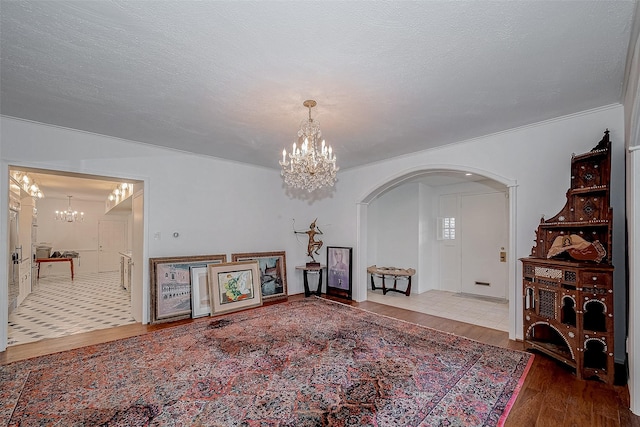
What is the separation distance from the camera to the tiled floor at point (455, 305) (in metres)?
4.46

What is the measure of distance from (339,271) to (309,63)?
4.44 meters

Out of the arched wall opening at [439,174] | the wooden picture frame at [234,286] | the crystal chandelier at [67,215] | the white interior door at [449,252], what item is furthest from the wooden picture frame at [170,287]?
the crystal chandelier at [67,215]

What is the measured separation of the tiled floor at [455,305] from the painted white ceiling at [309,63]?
2936 mm

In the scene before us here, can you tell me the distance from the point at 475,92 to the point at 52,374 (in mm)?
4926

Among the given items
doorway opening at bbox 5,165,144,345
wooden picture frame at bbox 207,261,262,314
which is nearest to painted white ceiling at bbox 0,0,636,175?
doorway opening at bbox 5,165,144,345

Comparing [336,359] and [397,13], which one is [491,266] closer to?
[336,359]

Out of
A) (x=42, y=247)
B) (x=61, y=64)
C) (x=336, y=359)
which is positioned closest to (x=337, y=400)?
(x=336, y=359)

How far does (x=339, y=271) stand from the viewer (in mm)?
5922

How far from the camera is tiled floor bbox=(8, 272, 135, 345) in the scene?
3.98 metres

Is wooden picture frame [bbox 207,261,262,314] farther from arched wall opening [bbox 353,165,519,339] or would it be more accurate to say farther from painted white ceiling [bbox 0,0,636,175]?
painted white ceiling [bbox 0,0,636,175]

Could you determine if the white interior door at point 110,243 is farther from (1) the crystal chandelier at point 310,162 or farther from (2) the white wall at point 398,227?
(1) the crystal chandelier at point 310,162

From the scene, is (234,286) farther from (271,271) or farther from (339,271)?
(339,271)

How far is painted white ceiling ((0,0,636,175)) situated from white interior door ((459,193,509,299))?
299cm

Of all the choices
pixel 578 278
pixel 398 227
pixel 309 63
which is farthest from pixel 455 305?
pixel 309 63
